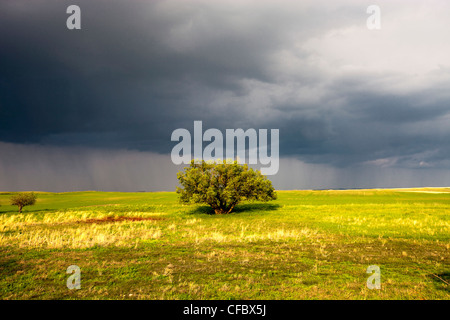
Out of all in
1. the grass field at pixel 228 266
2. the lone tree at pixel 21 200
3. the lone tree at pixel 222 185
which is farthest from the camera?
the lone tree at pixel 21 200

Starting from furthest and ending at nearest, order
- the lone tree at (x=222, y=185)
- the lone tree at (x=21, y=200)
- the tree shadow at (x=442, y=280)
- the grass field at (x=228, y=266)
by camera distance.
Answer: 1. the lone tree at (x=21, y=200)
2. the lone tree at (x=222, y=185)
3. the tree shadow at (x=442, y=280)
4. the grass field at (x=228, y=266)

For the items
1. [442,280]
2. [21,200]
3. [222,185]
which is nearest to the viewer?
[442,280]

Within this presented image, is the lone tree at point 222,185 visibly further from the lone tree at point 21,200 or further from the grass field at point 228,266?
the lone tree at point 21,200

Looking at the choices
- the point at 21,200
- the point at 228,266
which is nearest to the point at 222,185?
the point at 228,266

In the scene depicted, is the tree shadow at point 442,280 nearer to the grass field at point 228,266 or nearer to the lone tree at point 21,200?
the grass field at point 228,266

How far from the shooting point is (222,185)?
4488 centimetres

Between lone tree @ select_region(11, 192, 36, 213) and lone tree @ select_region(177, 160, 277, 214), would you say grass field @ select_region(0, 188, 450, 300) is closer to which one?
lone tree @ select_region(177, 160, 277, 214)

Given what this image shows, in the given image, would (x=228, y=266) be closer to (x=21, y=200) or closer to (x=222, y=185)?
(x=222, y=185)

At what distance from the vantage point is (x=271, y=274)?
510 inches

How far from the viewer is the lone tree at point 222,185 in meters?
42.8

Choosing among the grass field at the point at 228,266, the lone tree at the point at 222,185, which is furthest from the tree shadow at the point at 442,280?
the lone tree at the point at 222,185

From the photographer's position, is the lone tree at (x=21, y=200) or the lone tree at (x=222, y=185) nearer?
the lone tree at (x=222, y=185)
